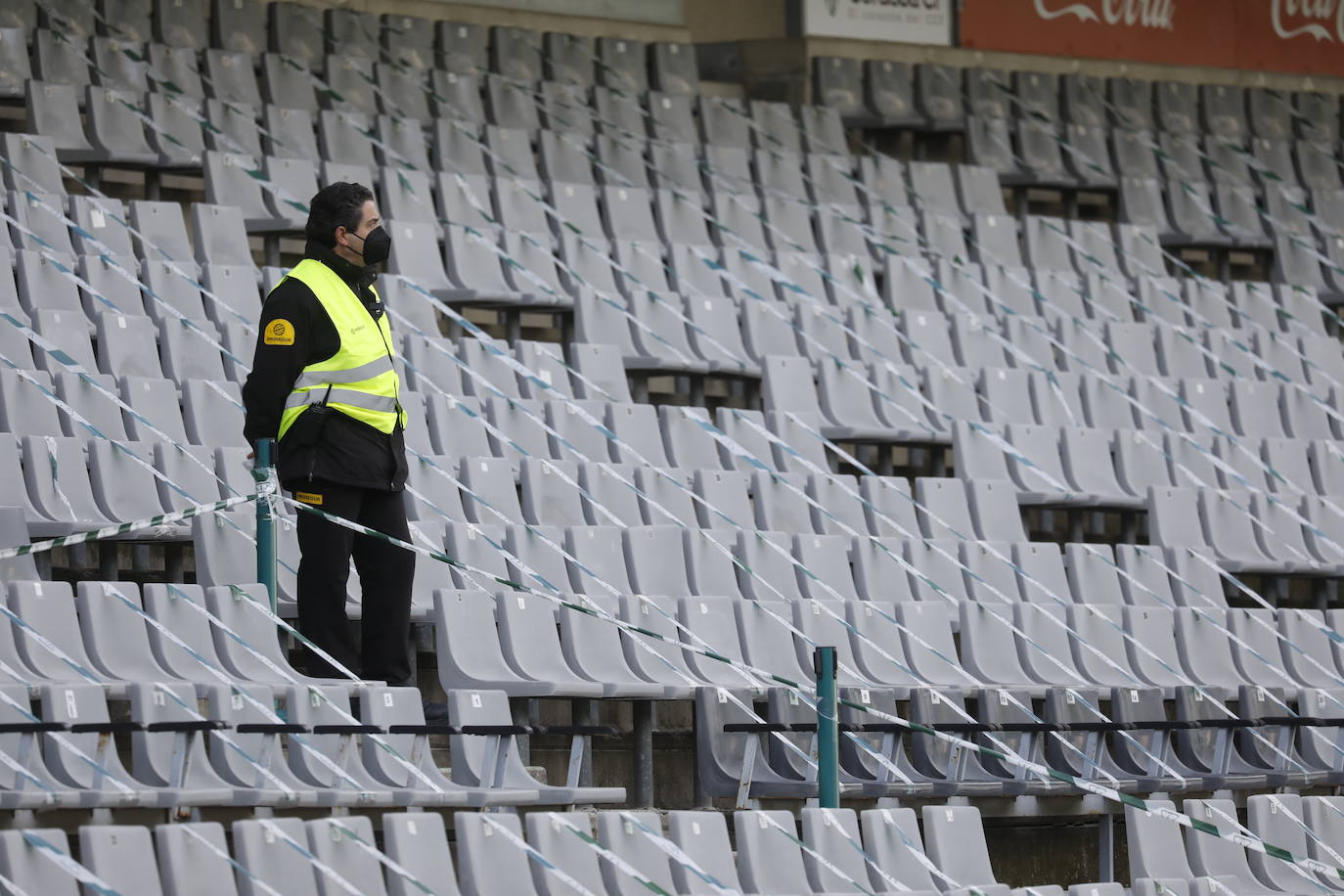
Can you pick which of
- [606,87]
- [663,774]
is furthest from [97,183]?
[663,774]

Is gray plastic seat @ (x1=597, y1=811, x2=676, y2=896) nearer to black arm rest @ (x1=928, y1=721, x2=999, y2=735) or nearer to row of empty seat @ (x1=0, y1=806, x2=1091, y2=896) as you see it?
row of empty seat @ (x1=0, y1=806, x2=1091, y2=896)

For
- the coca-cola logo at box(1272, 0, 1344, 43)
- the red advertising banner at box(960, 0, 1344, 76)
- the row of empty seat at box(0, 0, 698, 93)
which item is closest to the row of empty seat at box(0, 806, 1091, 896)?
the row of empty seat at box(0, 0, 698, 93)

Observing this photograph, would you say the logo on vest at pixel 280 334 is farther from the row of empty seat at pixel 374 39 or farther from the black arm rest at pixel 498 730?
the row of empty seat at pixel 374 39

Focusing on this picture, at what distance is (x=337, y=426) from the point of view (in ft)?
15.5

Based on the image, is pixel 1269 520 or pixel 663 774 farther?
pixel 1269 520

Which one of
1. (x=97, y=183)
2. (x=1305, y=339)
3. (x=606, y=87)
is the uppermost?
(x=606, y=87)

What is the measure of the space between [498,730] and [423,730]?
0.15 m

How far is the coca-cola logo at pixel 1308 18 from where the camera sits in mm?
11594

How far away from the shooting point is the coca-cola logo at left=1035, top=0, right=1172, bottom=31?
1102 cm

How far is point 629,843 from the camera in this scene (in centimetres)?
405

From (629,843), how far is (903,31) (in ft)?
23.5

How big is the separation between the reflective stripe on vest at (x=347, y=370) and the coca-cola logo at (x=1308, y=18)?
7.89m

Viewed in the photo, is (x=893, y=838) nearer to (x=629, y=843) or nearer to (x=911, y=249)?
(x=629, y=843)

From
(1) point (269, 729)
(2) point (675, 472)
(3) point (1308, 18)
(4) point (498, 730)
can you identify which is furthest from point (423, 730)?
(3) point (1308, 18)
